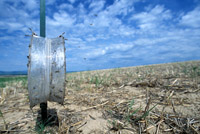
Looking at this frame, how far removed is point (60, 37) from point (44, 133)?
4.77 ft

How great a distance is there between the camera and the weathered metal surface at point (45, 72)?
64.5 inches

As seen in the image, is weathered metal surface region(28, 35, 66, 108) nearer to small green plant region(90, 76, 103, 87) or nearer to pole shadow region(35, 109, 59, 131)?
pole shadow region(35, 109, 59, 131)

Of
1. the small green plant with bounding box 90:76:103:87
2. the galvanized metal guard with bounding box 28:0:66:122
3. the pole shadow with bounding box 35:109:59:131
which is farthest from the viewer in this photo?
the small green plant with bounding box 90:76:103:87

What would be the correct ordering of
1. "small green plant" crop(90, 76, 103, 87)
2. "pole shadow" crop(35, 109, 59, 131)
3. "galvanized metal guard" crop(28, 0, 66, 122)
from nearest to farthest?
"galvanized metal guard" crop(28, 0, 66, 122)
"pole shadow" crop(35, 109, 59, 131)
"small green plant" crop(90, 76, 103, 87)

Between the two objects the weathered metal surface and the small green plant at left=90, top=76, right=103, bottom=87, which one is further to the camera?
the small green plant at left=90, top=76, right=103, bottom=87

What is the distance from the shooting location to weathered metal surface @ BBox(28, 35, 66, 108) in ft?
5.38

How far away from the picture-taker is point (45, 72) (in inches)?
66.2

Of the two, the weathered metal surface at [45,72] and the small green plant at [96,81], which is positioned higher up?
the weathered metal surface at [45,72]

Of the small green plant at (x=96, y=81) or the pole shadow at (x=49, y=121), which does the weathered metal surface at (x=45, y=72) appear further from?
the small green plant at (x=96, y=81)

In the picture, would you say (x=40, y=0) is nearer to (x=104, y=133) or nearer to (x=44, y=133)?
(x=44, y=133)

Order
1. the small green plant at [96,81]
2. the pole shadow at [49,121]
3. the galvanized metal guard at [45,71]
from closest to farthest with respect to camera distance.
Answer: the galvanized metal guard at [45,71], the pole shadow at [49,121], the small green plant at [96,81]

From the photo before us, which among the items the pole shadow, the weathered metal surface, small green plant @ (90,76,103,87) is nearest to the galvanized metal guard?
the weathered metal surface

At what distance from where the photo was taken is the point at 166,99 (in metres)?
2.65

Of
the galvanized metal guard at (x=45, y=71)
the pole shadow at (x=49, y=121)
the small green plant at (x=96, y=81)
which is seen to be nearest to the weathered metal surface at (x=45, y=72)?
the galvanized metal guard at (x=45, y=71)
